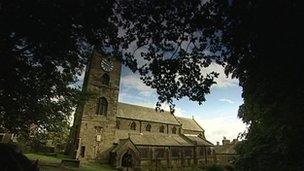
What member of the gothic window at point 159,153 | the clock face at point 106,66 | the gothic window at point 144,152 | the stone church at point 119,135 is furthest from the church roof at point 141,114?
the clock face at point 106,66

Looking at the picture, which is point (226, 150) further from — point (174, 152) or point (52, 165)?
point (52, 165)

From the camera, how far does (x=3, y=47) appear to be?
29.1 ft

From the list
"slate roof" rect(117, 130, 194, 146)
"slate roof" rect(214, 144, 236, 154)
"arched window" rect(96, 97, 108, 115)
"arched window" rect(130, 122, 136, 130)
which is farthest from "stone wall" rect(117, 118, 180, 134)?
"slate roof" rect(214, 144, 236, 154)

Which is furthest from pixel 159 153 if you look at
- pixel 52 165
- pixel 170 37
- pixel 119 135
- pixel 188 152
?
pixel 170 37

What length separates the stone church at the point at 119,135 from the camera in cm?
4253

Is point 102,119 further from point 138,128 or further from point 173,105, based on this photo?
point 173,105

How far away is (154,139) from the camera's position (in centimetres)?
5044

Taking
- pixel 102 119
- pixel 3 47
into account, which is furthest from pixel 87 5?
pixel 102 119

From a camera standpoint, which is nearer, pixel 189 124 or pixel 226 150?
pixel 189 124

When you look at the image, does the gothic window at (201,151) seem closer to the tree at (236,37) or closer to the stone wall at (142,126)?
the stone wall at (142,126)

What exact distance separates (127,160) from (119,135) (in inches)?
224

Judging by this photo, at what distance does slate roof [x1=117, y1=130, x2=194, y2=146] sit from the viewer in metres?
47.3

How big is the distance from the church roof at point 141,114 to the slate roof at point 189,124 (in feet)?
17.2

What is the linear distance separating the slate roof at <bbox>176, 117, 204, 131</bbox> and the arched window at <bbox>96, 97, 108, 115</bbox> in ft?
85.4
